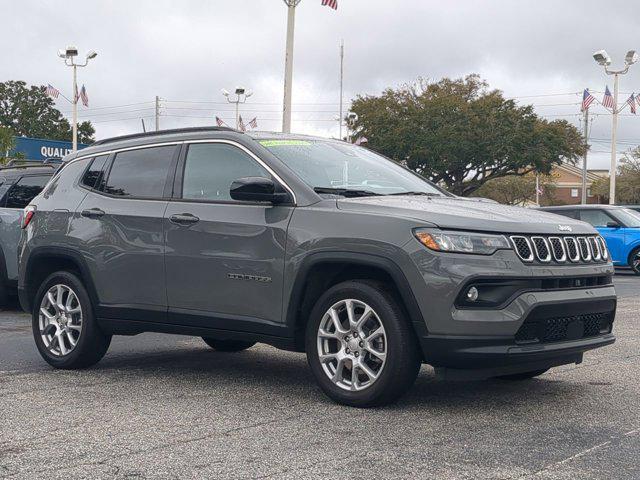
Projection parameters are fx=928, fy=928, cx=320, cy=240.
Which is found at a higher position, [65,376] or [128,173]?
[128,173]

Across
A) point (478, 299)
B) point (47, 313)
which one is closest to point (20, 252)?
point (47, 313)

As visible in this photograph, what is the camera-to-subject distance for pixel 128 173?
7.26m

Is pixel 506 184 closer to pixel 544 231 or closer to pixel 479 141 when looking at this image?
pixel 479 141

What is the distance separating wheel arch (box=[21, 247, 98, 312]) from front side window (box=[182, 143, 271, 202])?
118 cm

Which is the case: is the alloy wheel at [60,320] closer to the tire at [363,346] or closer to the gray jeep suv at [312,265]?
the gray jeep suv at [312,265]

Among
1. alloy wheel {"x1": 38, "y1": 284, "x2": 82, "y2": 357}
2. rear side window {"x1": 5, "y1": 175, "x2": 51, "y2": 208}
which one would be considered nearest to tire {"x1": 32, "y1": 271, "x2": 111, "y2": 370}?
alloy wheel {"x1": 38, "y1": 284, "x2": 82, "y2": 357}

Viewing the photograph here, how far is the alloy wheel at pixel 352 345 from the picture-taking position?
5.55 metres

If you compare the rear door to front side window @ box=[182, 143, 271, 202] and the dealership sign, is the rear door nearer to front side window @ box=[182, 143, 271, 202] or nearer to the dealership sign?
front side window @ box=[182, 143, 271, 202]

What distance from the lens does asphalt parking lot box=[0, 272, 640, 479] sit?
4.38 metres

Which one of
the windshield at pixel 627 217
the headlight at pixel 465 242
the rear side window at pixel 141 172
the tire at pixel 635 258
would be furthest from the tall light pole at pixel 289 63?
the headlight at pixel 465 242

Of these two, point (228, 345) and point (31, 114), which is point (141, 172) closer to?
point (228, 345)

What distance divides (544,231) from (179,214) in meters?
2.57

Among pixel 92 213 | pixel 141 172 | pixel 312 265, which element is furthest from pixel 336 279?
pixel 92 213

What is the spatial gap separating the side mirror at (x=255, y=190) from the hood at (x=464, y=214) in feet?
1.45
